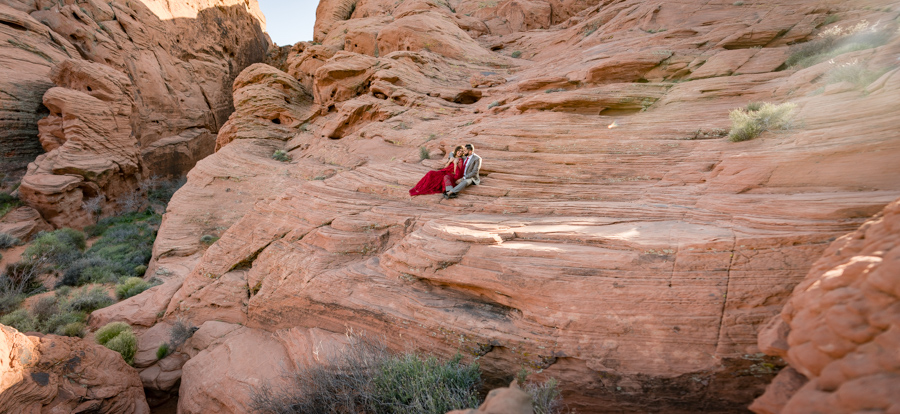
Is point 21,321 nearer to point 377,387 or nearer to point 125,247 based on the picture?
point 125,247

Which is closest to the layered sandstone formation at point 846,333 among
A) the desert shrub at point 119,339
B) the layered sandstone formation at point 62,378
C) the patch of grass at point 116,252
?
the layered sandstone formation at point 62,378

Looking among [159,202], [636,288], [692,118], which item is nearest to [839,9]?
[692,118]

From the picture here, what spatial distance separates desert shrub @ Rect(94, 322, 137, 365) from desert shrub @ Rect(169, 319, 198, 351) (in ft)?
2.27

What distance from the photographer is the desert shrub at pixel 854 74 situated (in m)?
5.55

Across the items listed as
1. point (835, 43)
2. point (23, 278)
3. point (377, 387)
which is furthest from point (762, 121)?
point (23, 278)

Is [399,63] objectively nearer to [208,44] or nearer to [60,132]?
[60,132]

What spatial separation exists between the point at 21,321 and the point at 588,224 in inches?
574

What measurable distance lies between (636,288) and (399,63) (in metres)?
15.7

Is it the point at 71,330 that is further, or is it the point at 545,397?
the point at 71,330

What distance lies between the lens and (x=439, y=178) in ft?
27.8

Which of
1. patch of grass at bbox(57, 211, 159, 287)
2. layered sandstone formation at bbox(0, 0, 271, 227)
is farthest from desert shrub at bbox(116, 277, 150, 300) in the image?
layered sandstone formation at bbox(0, 0, 271, 227)

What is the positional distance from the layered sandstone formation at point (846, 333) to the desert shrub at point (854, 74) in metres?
4.60

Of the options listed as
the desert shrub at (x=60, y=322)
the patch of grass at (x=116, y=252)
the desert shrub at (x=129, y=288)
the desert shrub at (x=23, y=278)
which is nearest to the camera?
the desert shrub at (x=60, y=322)

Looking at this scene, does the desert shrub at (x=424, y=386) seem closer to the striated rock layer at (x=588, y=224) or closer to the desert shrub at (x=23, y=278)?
the striated rock layer at (x=588, y=224)
